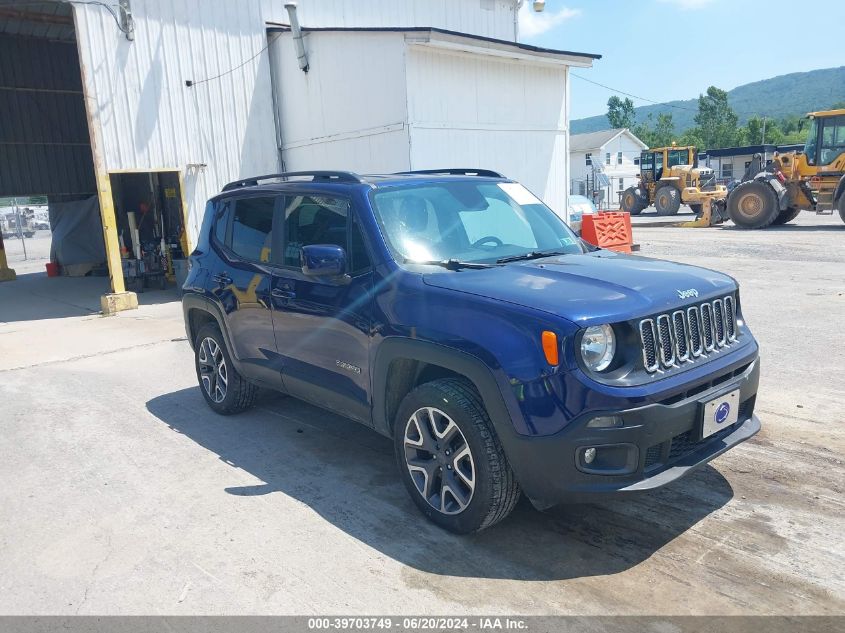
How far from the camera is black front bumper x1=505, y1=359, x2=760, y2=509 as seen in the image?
117 inches

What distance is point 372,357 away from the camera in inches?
153

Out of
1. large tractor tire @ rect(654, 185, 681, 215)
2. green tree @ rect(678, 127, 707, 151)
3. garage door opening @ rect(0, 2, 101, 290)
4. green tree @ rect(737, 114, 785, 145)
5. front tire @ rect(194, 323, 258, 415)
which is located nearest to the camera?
front tire @ rect(194, 323, 258, 415)

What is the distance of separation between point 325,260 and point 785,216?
20876 mm

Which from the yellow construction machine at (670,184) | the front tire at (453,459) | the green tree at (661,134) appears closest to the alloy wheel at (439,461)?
the front tire at (453,459)

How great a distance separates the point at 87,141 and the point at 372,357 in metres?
20.4

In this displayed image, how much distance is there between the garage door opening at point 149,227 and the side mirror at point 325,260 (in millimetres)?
10280

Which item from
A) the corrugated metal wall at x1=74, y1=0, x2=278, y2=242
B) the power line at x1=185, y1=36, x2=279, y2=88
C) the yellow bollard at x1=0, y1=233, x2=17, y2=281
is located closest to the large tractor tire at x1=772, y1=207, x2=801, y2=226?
the corrugated metal wall at x1=74, y1=0, x2=278, y2=242

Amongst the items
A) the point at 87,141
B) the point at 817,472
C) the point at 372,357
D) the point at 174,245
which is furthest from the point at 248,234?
the point at 87,141

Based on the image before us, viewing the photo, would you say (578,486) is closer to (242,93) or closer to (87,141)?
(242,93)

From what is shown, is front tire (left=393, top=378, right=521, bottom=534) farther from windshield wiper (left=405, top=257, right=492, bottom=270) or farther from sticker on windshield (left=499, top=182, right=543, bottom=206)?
sticker on windshield (left=499, top=182, right=543, bottom=206)

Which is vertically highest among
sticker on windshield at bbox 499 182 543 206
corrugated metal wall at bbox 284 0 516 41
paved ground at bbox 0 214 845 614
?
corrugated metal wall at bbox 284 0 516 41

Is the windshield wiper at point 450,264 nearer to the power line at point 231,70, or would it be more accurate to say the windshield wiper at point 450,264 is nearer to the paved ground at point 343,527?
the paved ground at point 343,527

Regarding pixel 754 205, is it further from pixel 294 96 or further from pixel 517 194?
pixel 517 194

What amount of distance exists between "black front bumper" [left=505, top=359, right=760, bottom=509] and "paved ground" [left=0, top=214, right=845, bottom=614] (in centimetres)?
47
